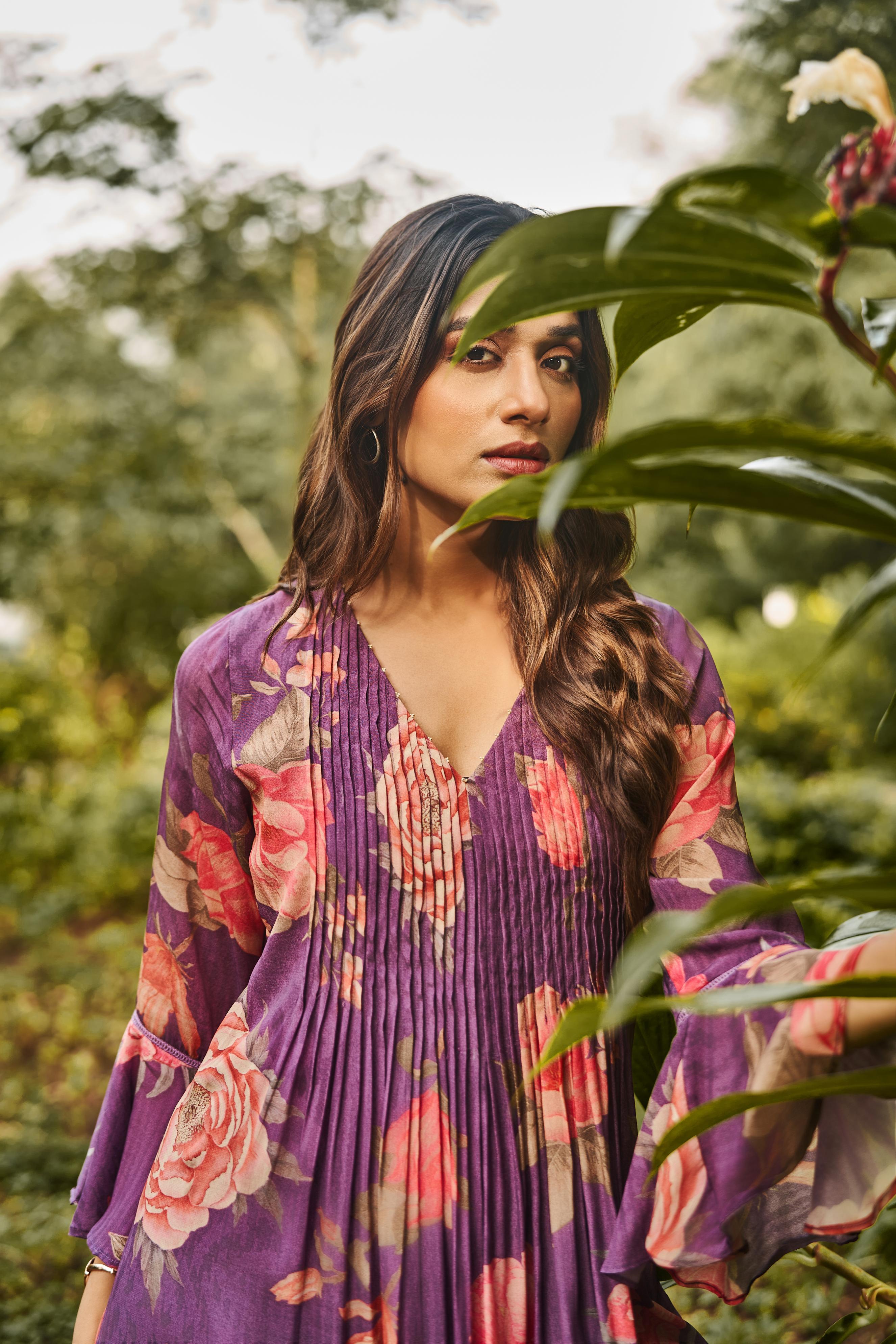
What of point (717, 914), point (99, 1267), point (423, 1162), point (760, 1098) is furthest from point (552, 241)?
point (99, 1267)

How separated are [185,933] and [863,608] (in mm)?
908

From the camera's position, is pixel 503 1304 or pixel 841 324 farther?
pixel 503 1304

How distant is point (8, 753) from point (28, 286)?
2.81 metres

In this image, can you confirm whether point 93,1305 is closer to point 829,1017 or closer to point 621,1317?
point 621,1317

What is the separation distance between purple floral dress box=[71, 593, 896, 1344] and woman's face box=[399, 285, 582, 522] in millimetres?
205

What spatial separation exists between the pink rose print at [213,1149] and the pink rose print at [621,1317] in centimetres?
31

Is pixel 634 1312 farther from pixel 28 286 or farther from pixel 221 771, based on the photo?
pixel 28 286

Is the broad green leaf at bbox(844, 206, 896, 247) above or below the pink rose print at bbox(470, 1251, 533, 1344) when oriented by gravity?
above

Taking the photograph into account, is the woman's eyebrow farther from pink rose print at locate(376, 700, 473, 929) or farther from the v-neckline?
pink rose print at locate(376, 700, 473, 929)

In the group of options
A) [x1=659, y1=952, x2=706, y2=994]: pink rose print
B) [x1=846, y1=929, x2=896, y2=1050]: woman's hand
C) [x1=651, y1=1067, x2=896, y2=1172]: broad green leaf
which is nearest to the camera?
[x1=651, y1=1067, x2=896, y2=1172]: broad green leaf

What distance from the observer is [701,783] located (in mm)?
1001

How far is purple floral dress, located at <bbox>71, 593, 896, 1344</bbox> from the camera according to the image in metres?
0.88

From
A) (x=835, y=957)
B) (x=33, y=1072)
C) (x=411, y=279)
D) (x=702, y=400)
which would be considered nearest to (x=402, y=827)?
(x=835, y=957)

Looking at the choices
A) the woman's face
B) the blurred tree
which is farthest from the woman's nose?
the blurred tree
